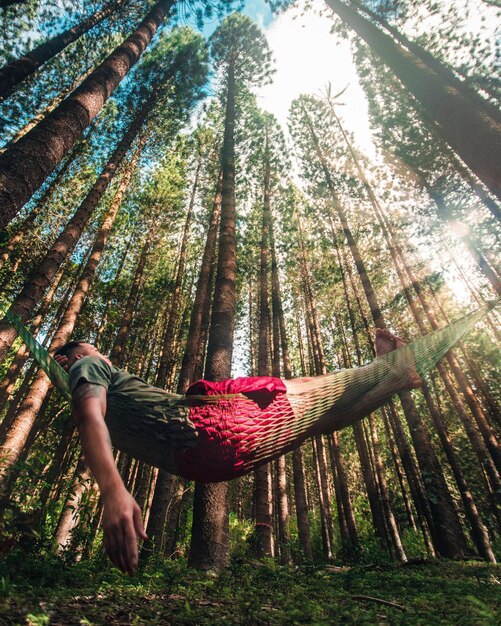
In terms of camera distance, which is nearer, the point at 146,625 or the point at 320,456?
the point at 146,625

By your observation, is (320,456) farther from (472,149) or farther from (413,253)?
(472,149)

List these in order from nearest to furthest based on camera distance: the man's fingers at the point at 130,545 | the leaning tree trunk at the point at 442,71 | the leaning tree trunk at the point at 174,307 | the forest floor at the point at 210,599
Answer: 1. the man's fingers at the point at 130,545
2. the forest floor at the point at 210,599
3. the leaning tree trunk at the point at 442,71
4. the leaning tree trunk at the point at 174,307

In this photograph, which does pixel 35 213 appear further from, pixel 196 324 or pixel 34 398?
pixel 34 398

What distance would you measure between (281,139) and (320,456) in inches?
532

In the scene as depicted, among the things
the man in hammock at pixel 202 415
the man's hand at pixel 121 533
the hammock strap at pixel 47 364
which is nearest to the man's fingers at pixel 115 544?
the man's hand at pixel 121 533

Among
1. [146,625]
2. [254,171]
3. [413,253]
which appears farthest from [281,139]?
[146,625]

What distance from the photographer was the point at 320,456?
13.7 m

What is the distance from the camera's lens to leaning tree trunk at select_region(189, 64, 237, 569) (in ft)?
10.0

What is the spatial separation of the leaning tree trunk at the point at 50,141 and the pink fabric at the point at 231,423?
1867mm

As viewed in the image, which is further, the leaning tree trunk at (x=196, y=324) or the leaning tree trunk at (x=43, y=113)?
the leaning tree trunk at (x=43, y=113)

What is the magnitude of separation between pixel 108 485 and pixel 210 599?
5.02ft

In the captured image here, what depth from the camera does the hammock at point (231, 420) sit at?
6.05ft

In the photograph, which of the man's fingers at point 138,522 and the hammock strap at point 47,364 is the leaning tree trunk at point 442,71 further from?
the hammock strap at point 47,364

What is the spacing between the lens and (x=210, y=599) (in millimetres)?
2033
